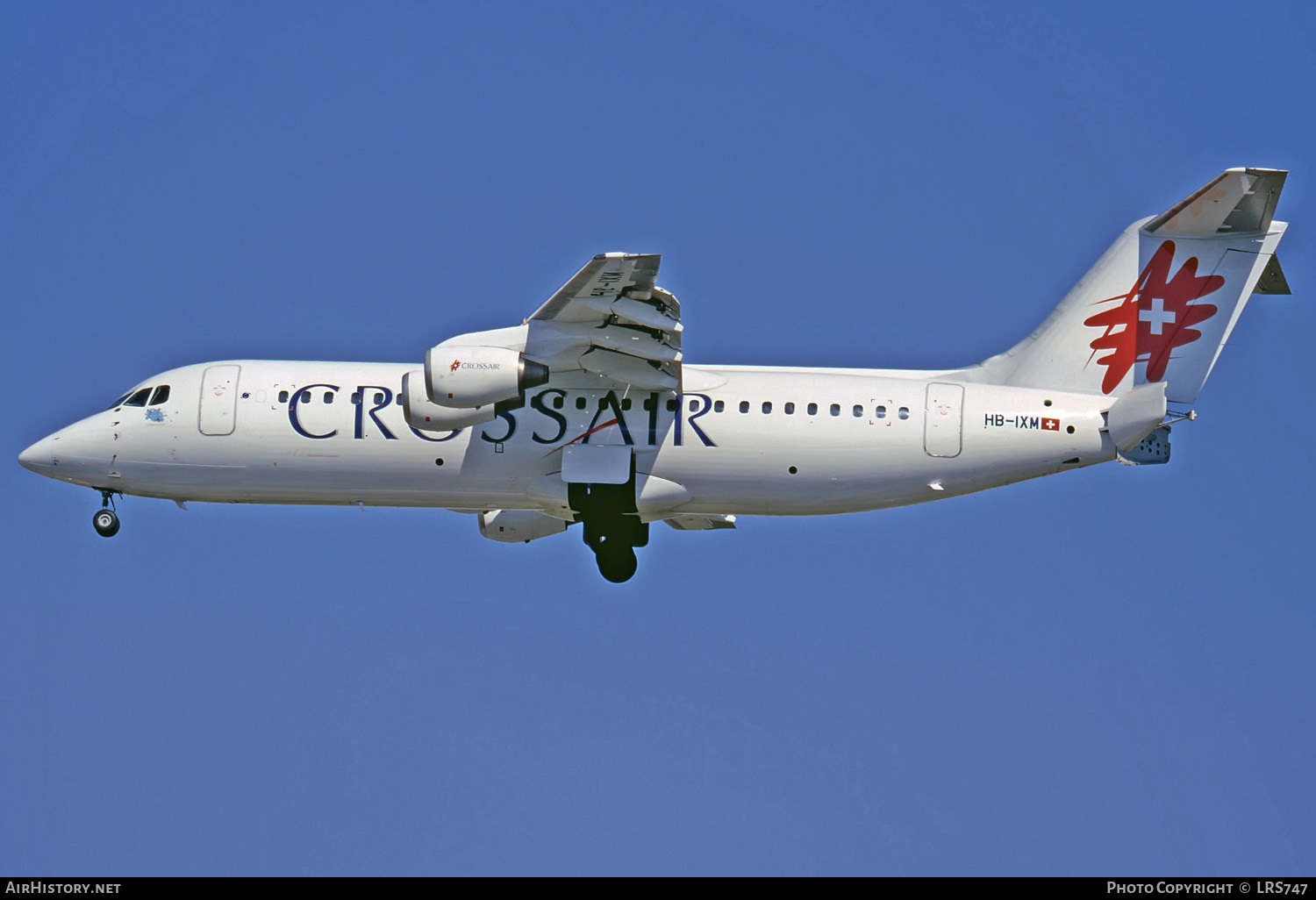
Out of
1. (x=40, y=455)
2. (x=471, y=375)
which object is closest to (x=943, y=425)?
(x=471, y=375)

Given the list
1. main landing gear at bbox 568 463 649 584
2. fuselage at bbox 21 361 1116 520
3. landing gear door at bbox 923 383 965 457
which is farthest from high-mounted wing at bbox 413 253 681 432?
landing gear door at bbox 923 383 965 457

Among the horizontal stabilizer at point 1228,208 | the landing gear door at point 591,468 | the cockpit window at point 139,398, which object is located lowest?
the landing gear door at point 591,468

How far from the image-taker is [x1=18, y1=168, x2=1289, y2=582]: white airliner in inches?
880

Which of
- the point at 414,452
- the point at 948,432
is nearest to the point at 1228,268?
the point at 948,432

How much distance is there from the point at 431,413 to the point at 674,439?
8.78 feet

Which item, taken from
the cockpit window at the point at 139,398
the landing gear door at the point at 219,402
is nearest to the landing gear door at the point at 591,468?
the landing gear door at the point at 219,402

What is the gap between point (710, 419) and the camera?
73.9 ft

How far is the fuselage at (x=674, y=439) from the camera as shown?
22422 mm

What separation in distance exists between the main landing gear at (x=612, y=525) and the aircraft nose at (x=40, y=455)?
598 centimetres

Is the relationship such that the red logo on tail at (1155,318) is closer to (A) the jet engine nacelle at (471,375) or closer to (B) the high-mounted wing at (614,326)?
(B) the high-mounted wing at (614,326)
